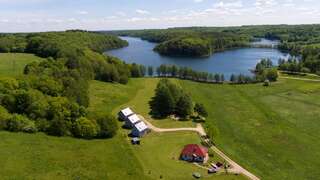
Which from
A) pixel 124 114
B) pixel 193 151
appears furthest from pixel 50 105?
pixel 193 151

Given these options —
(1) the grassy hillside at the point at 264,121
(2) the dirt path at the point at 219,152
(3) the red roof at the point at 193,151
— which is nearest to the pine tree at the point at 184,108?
(1) the grassy hillside at the point at 264,121

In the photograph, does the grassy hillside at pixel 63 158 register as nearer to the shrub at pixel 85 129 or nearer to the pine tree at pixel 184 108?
the shrub at pixel 85 129

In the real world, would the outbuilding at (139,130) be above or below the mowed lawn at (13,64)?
below

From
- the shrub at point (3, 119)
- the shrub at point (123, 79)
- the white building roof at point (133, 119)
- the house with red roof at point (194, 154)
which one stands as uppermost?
the shrub at point (3, 119)

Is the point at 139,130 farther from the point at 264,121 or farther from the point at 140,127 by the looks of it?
the point at 264,121

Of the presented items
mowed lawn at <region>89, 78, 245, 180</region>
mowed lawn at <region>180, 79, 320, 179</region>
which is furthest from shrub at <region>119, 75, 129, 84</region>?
mowed lawn at <region>180, 79, 320, 179</region>

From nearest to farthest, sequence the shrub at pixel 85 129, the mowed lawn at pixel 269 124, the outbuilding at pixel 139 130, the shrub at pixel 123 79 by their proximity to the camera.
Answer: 1. the mowed lawn at pixel 269 124
2. the shrub at pixel 85 129
3. the outbuilding at pixel 139 130
4. the shrub at pixel 123 79

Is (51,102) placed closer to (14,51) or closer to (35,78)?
(35,78)
